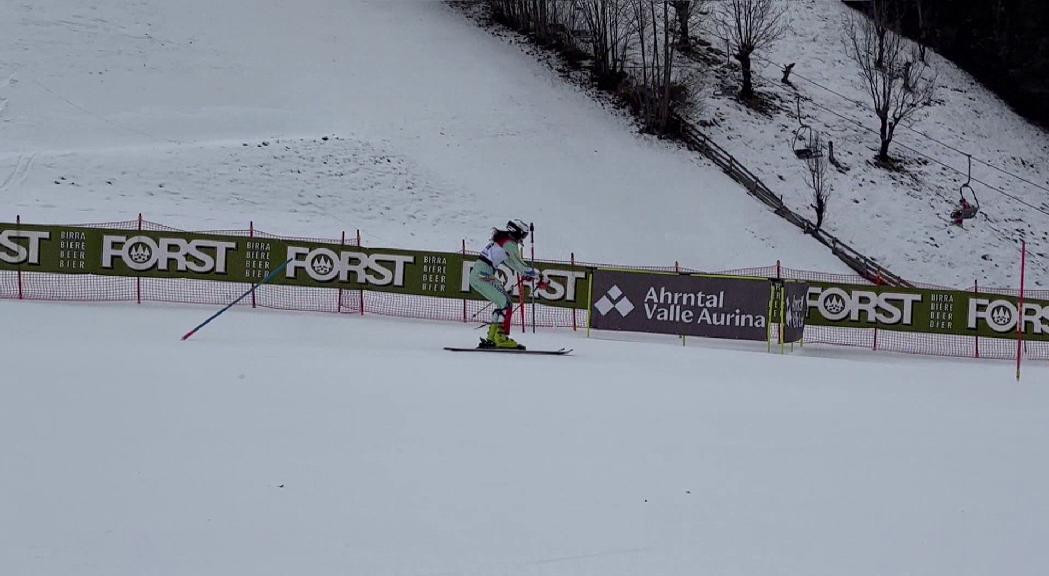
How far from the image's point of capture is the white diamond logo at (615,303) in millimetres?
18641

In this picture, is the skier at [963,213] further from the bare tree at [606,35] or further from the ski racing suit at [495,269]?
the ski racing suit at [495,269]

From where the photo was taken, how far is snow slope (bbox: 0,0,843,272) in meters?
30.4

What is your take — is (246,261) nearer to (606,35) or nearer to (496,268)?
(496,268)

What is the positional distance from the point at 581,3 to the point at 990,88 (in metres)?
20.3

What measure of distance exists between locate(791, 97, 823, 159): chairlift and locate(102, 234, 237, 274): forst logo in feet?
81.9

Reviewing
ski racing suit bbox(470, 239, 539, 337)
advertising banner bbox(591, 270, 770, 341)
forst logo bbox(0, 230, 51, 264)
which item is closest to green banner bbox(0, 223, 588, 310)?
forst logo bbox(0, 230, 51, 264)

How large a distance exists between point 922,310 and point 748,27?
2489 centimetres

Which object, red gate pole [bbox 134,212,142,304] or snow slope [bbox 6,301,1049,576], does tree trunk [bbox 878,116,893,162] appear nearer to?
red gate pole [bbox 134,212,142,304]

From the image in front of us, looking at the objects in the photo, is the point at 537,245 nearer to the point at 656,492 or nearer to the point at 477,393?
the point at 477,393

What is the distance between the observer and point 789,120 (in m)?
41.4

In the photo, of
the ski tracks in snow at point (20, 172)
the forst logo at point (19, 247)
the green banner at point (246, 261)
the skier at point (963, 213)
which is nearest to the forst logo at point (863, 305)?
the green banner at point (246, 261)

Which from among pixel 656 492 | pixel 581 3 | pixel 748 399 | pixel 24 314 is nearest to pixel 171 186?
pixel 24 314

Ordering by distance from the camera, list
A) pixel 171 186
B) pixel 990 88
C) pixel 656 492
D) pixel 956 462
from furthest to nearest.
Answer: pixel 990 88 → pixel 171 186 → pixel 956 462 → pixel 656 492

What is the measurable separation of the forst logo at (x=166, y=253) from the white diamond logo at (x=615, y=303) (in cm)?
755
